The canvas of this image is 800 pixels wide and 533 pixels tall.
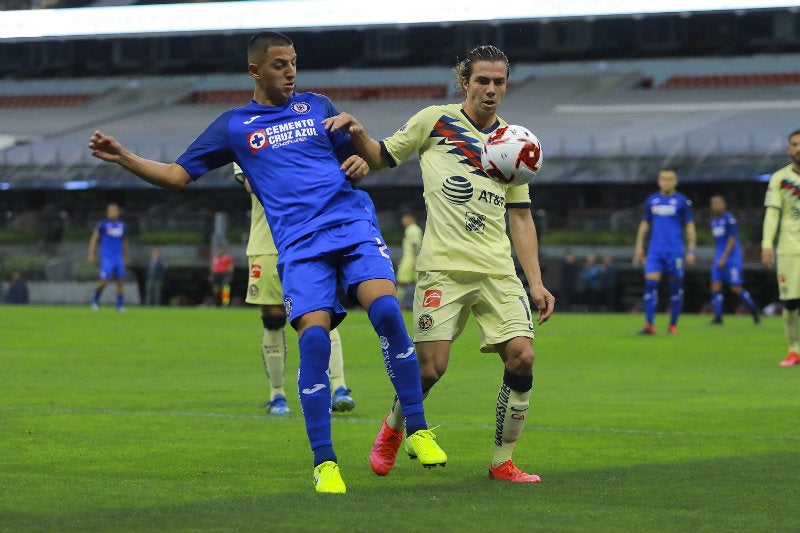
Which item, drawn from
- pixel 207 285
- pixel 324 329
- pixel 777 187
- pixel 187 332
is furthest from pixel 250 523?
pixel 207 285

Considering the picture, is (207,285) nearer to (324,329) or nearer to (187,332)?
(187,332)

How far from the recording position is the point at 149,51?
178 feet

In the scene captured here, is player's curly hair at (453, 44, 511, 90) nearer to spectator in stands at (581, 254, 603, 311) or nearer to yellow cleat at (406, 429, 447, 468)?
yellow cleat at (406, 429, 447, 468)

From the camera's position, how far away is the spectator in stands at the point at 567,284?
34.0m

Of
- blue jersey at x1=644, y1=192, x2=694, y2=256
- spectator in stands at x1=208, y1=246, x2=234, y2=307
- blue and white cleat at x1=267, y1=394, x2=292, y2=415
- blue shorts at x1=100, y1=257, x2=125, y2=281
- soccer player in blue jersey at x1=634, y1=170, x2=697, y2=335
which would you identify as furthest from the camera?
spectator in stands at x1=208, y1=246, x2=234, y2=307

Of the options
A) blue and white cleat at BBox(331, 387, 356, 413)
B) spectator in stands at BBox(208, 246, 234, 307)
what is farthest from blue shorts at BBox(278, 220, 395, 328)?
spectator in stands at BBox(208, 246, 234, 307)

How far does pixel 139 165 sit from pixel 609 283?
28.0 metres

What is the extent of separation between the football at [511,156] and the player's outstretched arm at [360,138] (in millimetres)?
522

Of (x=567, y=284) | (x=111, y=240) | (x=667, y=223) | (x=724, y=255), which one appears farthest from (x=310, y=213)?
(x=567, y=284)

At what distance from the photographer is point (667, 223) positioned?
2069 cm

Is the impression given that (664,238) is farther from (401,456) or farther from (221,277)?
(221,277)

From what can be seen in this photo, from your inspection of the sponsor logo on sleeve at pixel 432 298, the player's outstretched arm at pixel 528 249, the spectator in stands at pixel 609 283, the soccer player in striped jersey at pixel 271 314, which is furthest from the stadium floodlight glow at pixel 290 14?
the sponsor logo on sleeve at pixel 432 298

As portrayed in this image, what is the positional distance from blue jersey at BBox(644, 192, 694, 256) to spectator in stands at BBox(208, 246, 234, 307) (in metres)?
17.7

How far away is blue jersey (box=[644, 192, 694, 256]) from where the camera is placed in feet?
67.9
